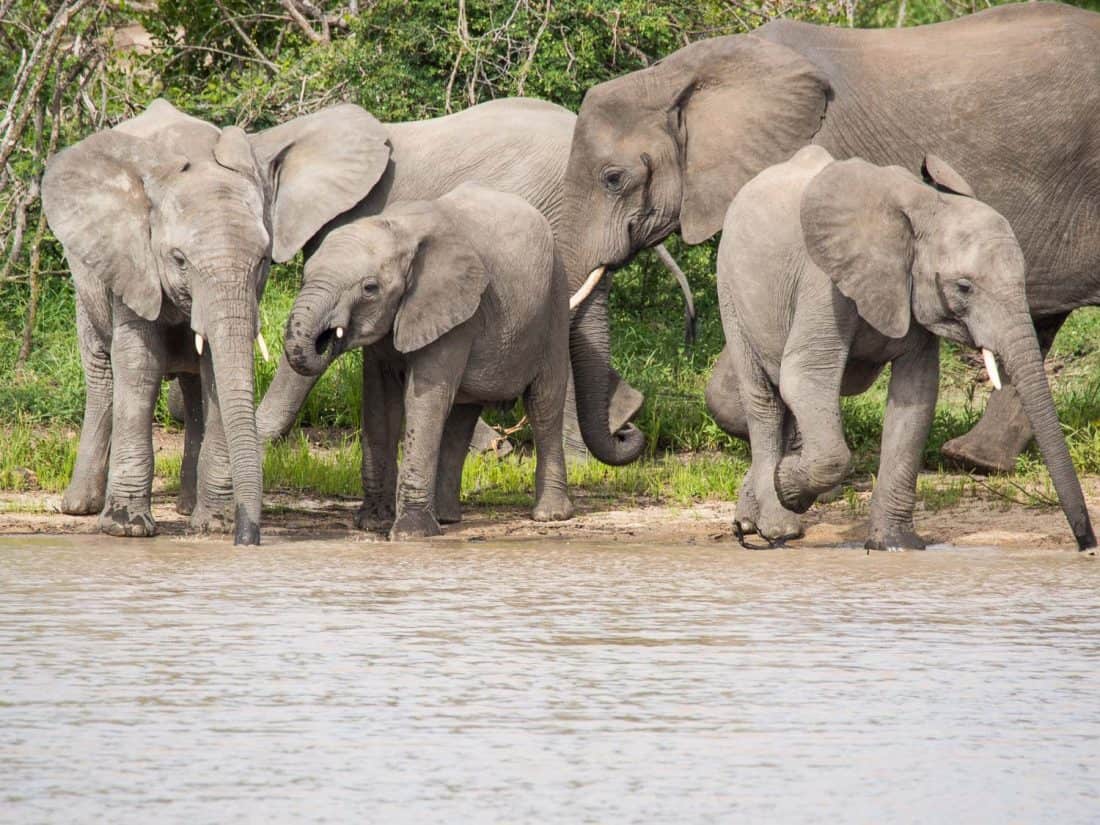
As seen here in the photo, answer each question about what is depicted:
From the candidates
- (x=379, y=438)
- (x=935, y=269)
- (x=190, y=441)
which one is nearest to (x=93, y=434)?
(x=190, y=441)

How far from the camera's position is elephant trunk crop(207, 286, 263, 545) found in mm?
7066

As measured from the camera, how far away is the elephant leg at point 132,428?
24.4 feet

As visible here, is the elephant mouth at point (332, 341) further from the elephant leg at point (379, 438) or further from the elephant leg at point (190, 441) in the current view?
the elephant leg at point (190, 441)

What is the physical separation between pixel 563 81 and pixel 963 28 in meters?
2.68

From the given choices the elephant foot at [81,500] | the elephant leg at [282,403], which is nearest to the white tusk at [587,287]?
the elephant leg at [282,403]

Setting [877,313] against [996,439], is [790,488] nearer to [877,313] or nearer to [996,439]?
[877,313]

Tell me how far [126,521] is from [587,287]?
7.59 ft

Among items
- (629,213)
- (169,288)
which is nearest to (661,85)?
(629,213)

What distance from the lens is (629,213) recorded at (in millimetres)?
8766

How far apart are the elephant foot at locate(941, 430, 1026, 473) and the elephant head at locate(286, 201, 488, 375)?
7.73 ft

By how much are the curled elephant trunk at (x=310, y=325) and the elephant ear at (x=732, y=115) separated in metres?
1.83

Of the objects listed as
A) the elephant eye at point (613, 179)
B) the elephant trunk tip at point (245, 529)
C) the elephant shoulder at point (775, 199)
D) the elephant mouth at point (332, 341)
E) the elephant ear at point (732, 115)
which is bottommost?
the elephant trunk tip at point (245, 529)

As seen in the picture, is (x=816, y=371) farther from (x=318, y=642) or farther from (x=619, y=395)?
(x=318, y=642)

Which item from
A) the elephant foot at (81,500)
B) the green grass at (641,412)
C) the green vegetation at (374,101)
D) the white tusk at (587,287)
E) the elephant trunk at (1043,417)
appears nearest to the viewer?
the elephant trunk at (1043,417)
